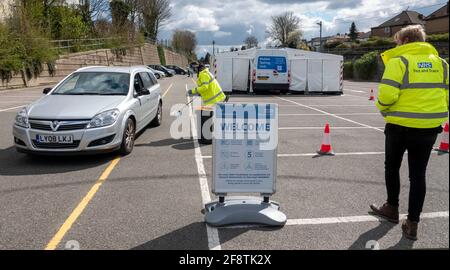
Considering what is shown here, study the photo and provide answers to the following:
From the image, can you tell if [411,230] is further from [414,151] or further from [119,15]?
[119,15]

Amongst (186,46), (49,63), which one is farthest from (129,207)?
(186,46)

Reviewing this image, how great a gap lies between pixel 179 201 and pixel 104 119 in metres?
2.29

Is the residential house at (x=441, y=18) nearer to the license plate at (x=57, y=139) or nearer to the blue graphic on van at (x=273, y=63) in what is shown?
the license plate at (x=57, y=139)

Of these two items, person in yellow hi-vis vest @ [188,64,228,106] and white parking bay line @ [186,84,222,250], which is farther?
person in yellow hi-vis vest @ [188,64,228,106]

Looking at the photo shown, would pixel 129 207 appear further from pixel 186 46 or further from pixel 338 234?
pixel 186 46

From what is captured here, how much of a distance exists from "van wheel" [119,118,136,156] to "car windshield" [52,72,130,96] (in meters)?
0.71

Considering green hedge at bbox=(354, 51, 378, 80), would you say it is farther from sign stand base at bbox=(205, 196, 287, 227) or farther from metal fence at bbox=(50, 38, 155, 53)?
sign stand base at bbox=(205, 196, 287, 227)

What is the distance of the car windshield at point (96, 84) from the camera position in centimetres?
699

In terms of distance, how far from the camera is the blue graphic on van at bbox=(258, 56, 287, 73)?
2038 cm

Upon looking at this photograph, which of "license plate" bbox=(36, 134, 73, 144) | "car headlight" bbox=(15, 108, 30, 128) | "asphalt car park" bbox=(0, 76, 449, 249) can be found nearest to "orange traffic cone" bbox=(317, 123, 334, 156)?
"asphalt car park" bbox=(0, 76, 449, 249)

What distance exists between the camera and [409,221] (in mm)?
3549

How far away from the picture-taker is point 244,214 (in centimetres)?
384

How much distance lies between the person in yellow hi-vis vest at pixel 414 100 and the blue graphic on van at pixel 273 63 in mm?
17112
